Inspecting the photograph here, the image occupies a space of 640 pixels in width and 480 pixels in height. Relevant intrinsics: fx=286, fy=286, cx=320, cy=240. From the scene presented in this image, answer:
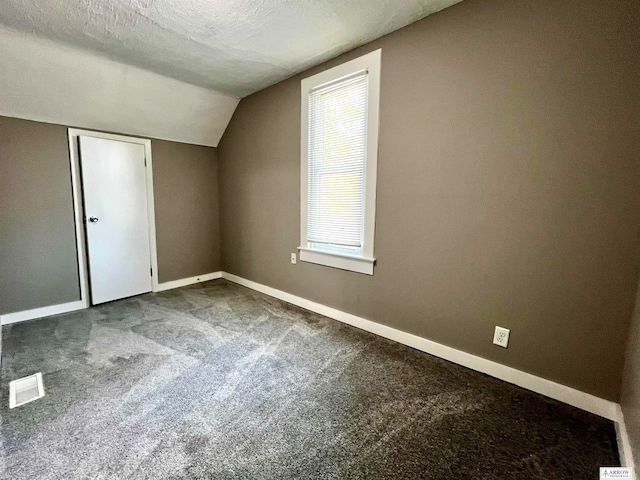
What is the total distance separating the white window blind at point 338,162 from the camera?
2.49 m

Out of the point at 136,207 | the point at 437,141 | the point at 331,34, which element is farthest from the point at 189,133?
the point at 437,141

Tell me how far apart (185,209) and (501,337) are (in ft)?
12.4

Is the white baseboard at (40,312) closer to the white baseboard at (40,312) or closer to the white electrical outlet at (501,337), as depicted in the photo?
the white baseboard at (40,312)

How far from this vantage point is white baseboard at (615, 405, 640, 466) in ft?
4.05

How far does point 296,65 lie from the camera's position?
2713mm

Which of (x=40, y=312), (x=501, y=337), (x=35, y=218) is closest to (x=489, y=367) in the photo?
(x=501, y=337)

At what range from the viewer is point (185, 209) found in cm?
391

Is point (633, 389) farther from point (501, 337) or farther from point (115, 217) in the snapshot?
point (115, 217)

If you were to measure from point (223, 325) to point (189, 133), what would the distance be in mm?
2529

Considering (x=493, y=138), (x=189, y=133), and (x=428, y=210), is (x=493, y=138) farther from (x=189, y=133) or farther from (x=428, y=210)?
(x=189, y=133)

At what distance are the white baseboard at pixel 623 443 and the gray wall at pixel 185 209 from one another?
421 cm

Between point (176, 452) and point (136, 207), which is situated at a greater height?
point (136, 207)

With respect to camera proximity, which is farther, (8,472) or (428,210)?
(428,210)

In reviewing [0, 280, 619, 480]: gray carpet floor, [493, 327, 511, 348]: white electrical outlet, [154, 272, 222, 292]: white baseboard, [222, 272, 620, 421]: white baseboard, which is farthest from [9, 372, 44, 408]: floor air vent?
[493, 327, 511, 348]: white electrical outlet
